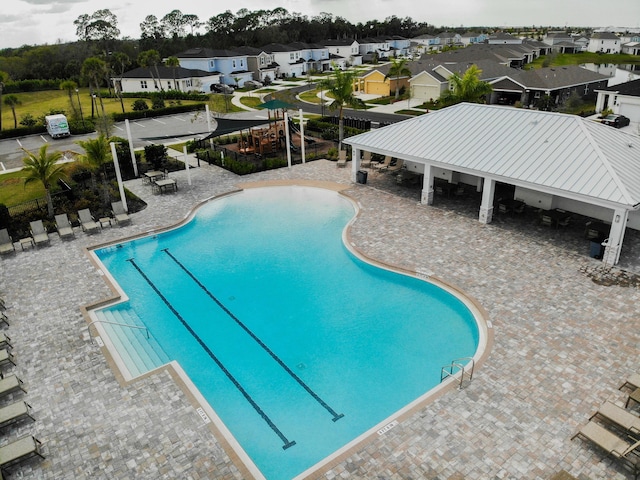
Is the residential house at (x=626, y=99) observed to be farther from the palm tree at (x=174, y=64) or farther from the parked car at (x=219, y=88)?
the palm tree at (x=174, y=64)

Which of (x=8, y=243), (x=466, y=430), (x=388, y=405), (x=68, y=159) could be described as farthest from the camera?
(x=68, y=159)

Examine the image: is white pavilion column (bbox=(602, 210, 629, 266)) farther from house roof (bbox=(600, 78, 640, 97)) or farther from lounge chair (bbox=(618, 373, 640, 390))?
house roof (bbox=(600, 78, 640, 97))

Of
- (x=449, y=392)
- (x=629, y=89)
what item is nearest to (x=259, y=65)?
(x=629, y=89)

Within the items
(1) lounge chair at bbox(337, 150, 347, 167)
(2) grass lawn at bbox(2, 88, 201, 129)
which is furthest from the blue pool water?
(2) grass lawn at bbox(2, 88, 201, 129)

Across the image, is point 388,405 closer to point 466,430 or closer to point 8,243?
point 466,430

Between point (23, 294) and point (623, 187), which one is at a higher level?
point (623, 187)

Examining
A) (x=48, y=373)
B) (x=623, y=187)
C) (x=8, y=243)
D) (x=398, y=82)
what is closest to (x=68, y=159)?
(x=8, y=243)

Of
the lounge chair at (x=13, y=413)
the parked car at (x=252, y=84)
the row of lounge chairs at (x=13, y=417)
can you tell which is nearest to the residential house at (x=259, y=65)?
the parked car at (x=252, y=84)
